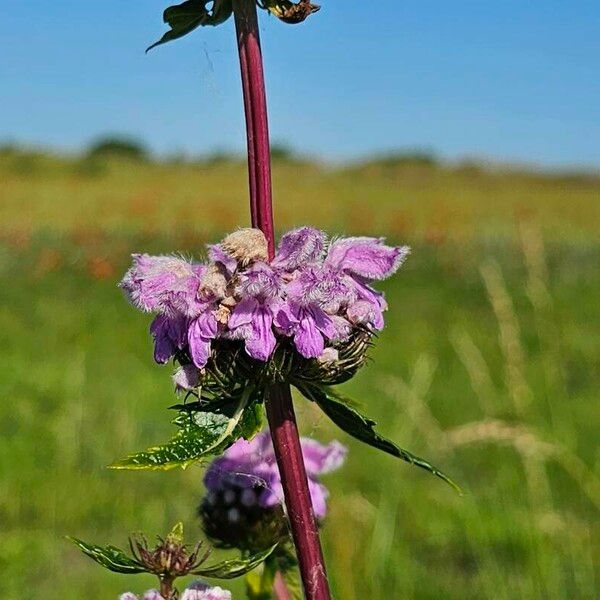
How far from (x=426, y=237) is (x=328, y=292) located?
1007 cm

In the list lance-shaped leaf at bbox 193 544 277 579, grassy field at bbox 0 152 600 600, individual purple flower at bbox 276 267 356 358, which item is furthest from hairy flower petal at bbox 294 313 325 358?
grassy field at bbox 0 152 600 600

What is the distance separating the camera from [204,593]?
681 mm

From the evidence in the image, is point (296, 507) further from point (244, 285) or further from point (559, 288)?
point (559, 288)

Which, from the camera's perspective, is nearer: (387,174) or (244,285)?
(244,285)

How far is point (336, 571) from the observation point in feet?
9.83

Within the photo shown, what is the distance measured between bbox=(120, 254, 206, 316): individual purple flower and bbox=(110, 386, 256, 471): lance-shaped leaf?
8cm

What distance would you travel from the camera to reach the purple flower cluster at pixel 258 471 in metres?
1.09

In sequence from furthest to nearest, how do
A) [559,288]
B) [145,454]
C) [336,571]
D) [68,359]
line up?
1. [559,288]
2. [68,359]
3. [336,571]
4. [145,454]

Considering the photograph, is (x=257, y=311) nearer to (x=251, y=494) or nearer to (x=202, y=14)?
Answer: (x=202, y=14)

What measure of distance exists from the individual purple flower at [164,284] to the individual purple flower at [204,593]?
0.20m

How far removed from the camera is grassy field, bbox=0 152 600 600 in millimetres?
3301

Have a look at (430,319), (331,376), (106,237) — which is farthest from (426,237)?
(331,376)

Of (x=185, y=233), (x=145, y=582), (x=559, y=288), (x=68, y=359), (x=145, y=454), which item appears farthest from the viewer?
(x=185, y=233)

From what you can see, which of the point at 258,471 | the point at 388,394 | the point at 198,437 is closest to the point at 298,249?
the point at 198,437
